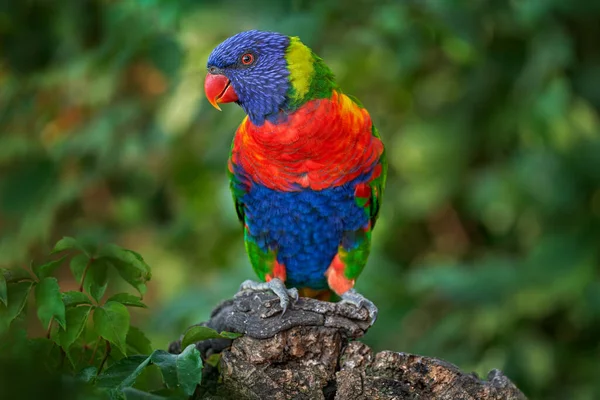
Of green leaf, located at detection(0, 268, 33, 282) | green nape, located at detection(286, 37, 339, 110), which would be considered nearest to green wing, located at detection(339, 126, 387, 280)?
green nape, located at detection(286, 37, 339, 110)

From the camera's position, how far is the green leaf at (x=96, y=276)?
1331mm

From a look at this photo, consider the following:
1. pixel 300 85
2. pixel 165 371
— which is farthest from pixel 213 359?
pixel 300 85

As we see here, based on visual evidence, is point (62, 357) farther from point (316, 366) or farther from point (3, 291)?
point (316, 366)

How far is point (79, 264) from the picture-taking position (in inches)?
54.2

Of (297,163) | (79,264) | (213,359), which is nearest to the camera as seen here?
(79,264)

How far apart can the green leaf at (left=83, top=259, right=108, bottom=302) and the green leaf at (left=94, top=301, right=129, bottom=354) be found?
0.26ft

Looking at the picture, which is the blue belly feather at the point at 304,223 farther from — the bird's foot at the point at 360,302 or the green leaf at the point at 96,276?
the green leaf at the point at 96,276

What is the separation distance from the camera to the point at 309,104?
1.88 metres

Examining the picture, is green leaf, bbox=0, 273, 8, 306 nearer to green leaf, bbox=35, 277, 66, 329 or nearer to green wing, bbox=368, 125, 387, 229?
green leaf, bbox=35, 277, 66, 329

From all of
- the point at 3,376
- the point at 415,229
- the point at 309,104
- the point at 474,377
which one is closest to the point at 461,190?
the point at 415,229

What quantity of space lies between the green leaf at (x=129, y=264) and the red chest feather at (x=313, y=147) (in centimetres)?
64

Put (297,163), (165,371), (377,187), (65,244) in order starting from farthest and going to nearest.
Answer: (377,187)
(297,163)
(65,244)
(165,371)

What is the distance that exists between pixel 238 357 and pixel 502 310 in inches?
85.5

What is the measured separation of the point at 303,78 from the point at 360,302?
63 cm
